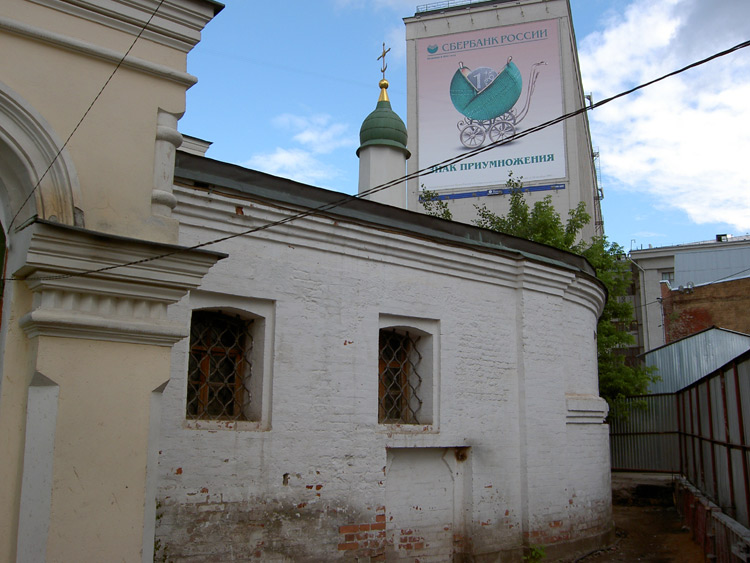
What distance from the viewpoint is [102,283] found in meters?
4.88

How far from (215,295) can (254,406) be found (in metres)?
1.21

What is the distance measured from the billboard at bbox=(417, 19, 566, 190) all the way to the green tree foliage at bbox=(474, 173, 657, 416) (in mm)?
11228

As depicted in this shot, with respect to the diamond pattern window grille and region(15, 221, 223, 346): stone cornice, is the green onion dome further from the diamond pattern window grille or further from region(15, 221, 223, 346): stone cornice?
region(15, 221, 223, 346): stone cornice

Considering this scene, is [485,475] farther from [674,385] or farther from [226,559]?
[674,385]

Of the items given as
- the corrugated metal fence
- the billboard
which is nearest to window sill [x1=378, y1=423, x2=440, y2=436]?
the corrugated metal fence

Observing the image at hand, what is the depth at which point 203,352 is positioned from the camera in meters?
7.45

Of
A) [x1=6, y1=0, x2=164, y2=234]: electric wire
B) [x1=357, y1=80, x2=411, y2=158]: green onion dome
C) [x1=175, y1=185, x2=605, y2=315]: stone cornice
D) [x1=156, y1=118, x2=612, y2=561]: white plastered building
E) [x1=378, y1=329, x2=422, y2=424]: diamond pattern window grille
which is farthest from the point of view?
[x1=357, y1=80, x2=411, y2=158]: green onion dome

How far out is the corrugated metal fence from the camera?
9148mm

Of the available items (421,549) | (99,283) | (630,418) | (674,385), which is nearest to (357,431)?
(421,549)

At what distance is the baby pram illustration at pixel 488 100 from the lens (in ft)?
109

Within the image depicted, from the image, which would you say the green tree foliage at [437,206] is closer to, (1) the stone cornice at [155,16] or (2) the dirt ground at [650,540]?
(2) the dirt ground at [650,540]

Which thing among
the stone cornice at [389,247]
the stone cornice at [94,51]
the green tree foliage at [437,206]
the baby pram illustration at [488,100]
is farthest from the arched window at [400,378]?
the baby pram illustration at [488,100]

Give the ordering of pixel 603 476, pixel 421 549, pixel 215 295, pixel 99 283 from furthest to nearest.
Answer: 1. pixel 603 476
2. pixel 421 549
3. pixel 215 295
4. pixel 99 283

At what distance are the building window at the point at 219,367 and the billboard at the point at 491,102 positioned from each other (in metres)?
26.3
